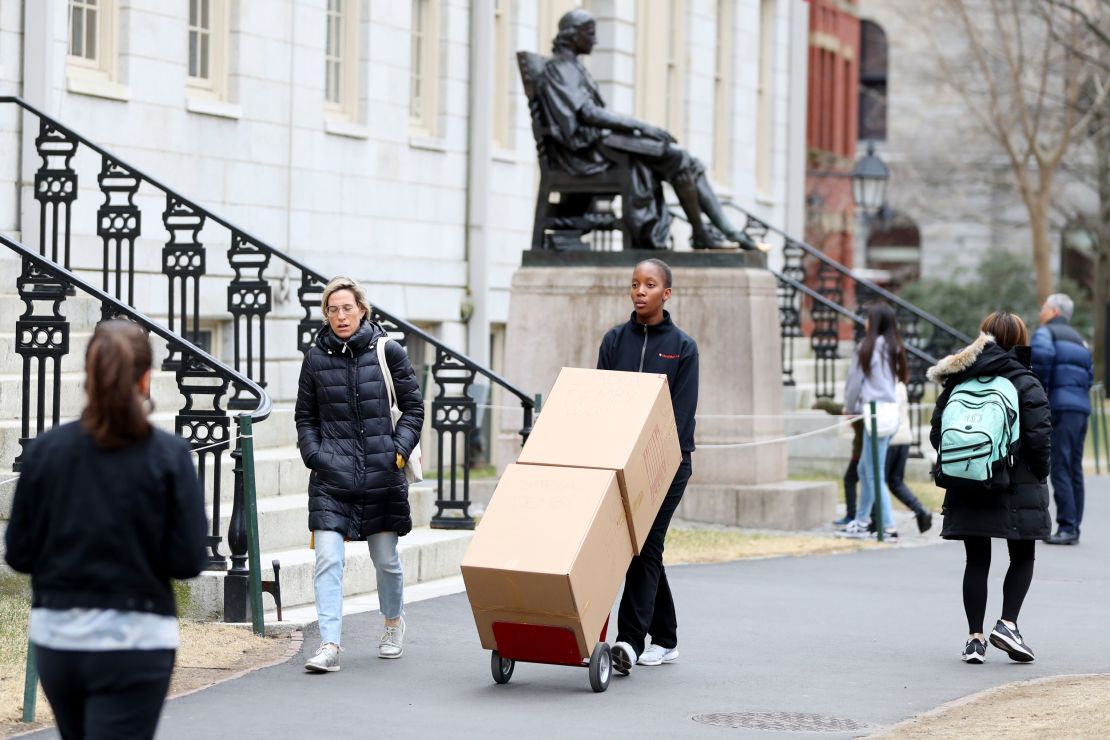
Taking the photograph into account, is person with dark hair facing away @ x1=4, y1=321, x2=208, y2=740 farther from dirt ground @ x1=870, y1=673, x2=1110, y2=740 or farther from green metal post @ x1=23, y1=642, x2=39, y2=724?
dirt ground @ x1=870, y1=673, x2=1110, y2=740

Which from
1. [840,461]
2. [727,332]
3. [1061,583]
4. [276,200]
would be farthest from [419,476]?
[840,461]

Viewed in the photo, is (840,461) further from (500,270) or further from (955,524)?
(955,524)

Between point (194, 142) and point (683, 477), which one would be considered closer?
point (683, 477)

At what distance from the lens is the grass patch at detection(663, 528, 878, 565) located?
1473 centimetres

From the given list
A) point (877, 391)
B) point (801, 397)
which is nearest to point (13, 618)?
point (877, 391)

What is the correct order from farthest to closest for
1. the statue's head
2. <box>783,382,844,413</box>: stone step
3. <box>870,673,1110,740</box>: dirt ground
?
1. <box>783,382,844,413</box>: stone step
2. the statue's head
3. <box>870,673,1110,740</box>: dirt ground

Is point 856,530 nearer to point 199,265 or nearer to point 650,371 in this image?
point 199,265

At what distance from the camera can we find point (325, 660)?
928 cm

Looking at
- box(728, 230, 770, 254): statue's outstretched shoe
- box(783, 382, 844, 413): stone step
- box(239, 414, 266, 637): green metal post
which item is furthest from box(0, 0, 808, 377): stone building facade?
box(239, 414, 266, 637): green metal post

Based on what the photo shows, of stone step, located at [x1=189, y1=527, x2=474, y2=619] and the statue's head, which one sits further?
the statue's head

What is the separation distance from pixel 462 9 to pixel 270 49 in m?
3.95

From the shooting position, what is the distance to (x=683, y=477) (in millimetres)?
9586

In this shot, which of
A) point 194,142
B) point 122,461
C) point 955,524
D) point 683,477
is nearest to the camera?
point 122,461

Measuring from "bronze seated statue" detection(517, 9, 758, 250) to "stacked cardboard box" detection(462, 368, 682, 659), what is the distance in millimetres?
8373
